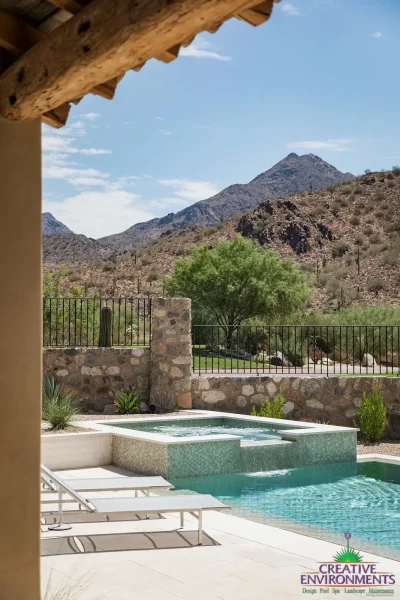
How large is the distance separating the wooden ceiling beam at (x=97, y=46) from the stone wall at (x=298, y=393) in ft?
34.7

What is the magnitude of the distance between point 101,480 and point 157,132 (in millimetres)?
49351

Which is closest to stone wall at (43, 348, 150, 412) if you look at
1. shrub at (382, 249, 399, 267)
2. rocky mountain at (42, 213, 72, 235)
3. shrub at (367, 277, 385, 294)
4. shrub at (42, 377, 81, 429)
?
shrub at (42, 377, 81, 429)

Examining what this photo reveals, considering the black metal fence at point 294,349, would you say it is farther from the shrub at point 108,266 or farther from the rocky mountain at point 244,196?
the rocky mountain at point 244,196

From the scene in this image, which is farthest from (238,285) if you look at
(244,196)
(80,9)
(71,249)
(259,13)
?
(244,196)

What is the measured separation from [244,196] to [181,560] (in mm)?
77304

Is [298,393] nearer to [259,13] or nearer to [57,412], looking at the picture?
[57,412]

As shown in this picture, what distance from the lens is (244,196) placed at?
3246 inches

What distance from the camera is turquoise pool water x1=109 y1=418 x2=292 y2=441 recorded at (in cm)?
1230

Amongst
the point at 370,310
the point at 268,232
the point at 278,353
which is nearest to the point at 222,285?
the point at 278,353

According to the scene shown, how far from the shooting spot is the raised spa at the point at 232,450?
33.4 feet

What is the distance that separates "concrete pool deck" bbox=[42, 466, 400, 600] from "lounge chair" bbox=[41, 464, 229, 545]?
0.24m

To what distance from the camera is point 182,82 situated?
4831 cm

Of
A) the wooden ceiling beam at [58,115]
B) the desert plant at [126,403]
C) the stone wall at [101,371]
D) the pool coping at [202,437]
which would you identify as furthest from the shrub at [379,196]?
the wooden ceiling beam at [58,115]

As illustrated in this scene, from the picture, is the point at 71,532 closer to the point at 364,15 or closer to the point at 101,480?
the point at 101,480
